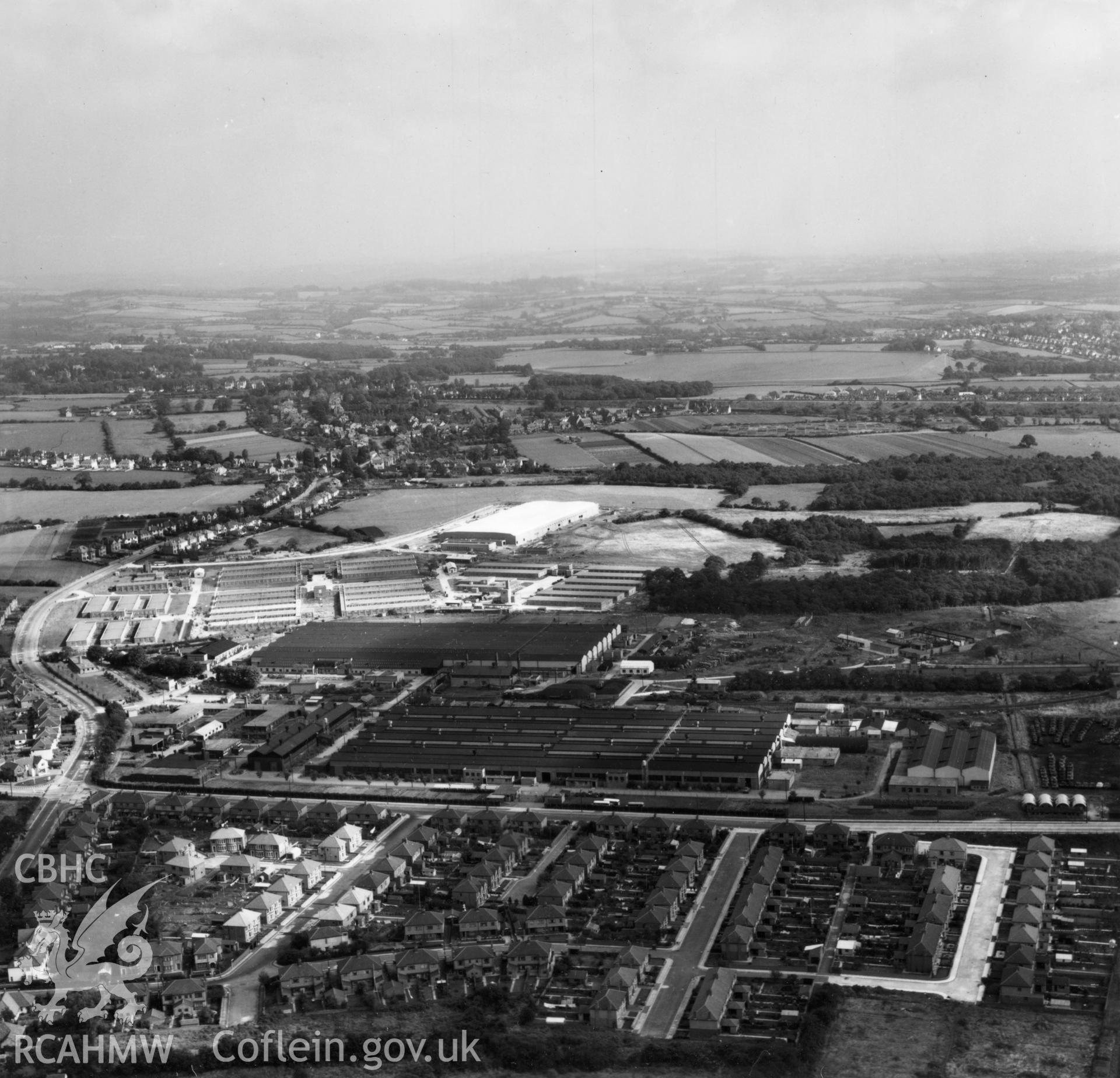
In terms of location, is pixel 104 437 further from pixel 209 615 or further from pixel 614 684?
pixel 614 684

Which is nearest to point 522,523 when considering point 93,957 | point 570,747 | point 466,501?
point 466,501

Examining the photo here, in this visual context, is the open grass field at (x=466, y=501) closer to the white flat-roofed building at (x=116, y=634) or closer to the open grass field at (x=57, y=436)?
the white flat-roofed building at (x=116, y=634)

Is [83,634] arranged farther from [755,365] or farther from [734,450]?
[755,365]

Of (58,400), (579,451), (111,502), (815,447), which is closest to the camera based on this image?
(111,502)

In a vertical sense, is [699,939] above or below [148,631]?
above

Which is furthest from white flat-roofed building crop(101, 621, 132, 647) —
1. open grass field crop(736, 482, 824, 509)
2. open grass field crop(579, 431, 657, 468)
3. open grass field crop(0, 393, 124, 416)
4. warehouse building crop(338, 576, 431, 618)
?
open grass field crop(0, 393, 124, 416)

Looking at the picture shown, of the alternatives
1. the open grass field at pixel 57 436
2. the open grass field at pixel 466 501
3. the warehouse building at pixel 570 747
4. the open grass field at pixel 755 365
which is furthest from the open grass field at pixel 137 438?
the warehouse building at pixel 570 747

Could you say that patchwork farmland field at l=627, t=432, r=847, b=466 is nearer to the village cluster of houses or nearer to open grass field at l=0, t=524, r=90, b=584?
open grass field at l=0, t=524, r=90, b=584
